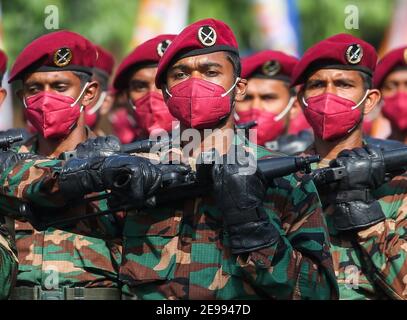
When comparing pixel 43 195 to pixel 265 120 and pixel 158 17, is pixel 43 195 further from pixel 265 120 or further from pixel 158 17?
pixel 158 17

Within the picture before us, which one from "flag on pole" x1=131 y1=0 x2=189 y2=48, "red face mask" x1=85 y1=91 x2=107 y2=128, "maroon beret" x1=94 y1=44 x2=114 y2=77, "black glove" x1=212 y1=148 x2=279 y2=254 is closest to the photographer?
"black glove" x1=212 y1=148 x2=279 y2=254

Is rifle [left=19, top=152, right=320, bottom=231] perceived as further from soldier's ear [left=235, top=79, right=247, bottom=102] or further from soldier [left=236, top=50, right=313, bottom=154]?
soldier [left=236, top=50, right=313, bottom=154]

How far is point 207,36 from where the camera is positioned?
5.61 metres

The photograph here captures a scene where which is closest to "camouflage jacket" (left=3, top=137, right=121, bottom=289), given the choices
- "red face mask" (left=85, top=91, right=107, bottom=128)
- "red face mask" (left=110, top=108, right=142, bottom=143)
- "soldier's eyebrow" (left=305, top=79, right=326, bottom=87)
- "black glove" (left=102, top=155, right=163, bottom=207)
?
"black glove" (left=102, top=155, right=163, bottom=207)

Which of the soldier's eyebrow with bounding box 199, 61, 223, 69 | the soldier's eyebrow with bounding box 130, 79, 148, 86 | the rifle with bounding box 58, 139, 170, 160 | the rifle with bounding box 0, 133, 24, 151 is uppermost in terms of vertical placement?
the soldier's eyebrow with bounding box 130, 79, 148, 86

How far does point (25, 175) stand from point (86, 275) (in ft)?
2.16

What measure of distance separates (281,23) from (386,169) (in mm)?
7131

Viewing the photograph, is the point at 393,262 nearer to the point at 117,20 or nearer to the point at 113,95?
the point at 113,95

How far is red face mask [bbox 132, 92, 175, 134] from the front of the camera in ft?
26.9

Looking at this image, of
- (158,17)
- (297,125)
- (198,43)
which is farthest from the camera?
(158,17)

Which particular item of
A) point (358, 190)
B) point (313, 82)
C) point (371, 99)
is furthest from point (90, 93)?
point (358, 190)

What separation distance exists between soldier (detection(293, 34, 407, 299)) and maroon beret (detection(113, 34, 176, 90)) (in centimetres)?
184

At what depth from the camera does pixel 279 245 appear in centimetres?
515

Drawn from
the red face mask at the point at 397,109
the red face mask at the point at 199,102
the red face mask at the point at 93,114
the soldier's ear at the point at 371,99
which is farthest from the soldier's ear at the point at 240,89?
the red face mask at the point at 93,114
